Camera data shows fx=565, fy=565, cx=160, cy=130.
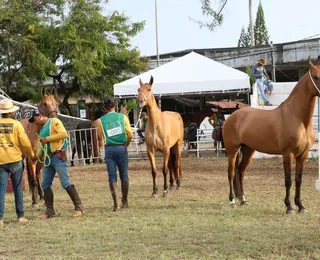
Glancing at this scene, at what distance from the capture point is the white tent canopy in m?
20.2

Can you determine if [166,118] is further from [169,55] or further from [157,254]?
[169,55]

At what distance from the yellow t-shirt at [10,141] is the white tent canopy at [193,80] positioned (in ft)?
41.1

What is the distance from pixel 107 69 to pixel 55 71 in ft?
10.7

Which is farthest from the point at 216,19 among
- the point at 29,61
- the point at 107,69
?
the point at 107,69

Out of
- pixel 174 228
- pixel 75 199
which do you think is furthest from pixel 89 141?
pixel 174 228

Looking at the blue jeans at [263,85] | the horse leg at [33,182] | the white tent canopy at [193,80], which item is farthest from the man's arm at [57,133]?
the blue jeans at [263,85]

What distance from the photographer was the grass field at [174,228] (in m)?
6.21

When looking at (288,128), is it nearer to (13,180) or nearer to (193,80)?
(13,180)

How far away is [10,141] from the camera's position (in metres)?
8.44

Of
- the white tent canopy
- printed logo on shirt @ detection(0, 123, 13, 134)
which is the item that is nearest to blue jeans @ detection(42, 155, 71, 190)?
printed logo on shirt @ detection(0, 123, 13, 134)

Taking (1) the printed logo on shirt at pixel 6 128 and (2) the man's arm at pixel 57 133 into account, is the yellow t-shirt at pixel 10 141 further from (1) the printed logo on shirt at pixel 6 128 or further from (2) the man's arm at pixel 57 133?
(2) the man's arm at pixel 57 133

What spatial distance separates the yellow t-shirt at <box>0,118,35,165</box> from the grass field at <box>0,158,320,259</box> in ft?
3.30

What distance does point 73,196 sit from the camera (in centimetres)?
902

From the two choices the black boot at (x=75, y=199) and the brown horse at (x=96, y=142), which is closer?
the black boot at (x=75, y=199)
